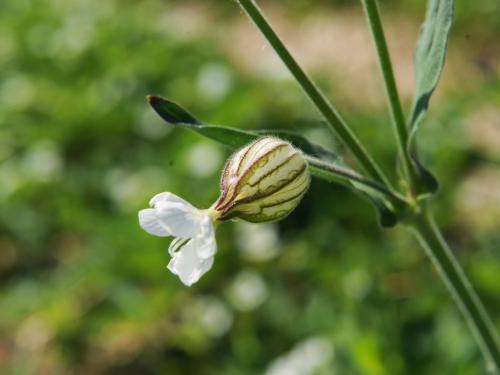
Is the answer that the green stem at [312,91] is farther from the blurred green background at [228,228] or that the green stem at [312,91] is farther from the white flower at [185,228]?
the blurred green background at [228,228]

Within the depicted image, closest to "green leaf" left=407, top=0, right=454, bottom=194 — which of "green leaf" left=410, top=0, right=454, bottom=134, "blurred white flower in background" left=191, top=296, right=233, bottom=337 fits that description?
"green leaf" left=410, top=0, right=454, bottom=134

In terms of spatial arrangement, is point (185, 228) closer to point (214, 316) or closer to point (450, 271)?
point (450, 271)

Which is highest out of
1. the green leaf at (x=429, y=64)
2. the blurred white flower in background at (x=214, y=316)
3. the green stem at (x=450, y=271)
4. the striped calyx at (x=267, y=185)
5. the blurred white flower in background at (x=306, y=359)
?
the striped calyx at (x=267, y=185)

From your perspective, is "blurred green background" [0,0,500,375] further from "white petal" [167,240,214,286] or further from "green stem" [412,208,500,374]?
"white petal" [167,240,214,286]

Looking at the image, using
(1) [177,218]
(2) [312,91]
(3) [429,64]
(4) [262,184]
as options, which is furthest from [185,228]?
(3) [429,64]

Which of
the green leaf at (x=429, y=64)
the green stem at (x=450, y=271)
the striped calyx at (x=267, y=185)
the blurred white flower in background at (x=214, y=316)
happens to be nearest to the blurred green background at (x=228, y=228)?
the blurred white flower in background at (x=214, y=316)

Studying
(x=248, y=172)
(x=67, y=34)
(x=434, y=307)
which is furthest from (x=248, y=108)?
(x=248, y=172)

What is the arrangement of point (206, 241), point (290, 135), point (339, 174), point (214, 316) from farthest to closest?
point (214, 316) < point (290, 135) < point (339, 174) < point (206, 241)
